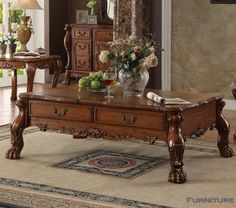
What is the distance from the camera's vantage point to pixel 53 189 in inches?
171

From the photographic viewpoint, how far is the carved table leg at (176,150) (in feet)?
15.0

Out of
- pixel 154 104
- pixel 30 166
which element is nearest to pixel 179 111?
pixel 154 104

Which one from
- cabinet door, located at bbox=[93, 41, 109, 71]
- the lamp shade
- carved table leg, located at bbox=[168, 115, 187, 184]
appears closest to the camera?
carved table leg, located at bbox=[168, 115, 187, 184]

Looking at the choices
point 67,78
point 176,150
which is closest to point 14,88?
point 67,78

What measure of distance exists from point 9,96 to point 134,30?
1.81 meters

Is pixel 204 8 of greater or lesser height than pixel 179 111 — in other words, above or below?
above

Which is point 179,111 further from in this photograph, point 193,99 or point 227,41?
point 227,41

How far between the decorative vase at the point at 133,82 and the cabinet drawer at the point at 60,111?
0.44m

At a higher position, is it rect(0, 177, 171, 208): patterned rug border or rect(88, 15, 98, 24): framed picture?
rect(88, 15, 98, 24): framed picture

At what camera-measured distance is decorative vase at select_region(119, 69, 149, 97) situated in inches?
206

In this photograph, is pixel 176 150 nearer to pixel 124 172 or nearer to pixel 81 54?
pixel 124 172

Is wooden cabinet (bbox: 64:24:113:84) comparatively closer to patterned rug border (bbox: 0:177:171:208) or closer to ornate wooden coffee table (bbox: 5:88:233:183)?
ornate wooden coffee table (bbox: 5:88:233:183)

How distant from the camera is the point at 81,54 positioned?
984 cm

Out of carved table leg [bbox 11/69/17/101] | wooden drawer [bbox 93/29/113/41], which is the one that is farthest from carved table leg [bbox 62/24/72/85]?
carved table leg [bbox 11/69/17/101]
